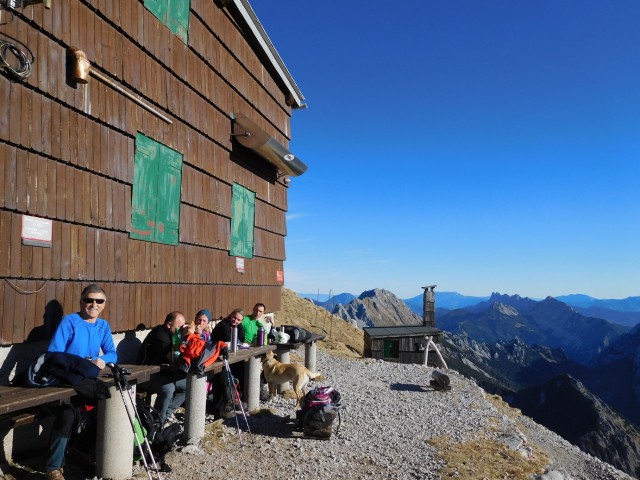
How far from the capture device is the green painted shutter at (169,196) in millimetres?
7762

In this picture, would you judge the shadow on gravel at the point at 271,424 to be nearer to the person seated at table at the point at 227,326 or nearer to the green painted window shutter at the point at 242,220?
the person seated at table at the point at 227,326

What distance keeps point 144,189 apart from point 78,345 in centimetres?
284

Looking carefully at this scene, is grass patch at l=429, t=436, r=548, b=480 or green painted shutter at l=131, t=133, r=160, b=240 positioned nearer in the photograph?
grass patch at l=429, t=436, r=548, b=480

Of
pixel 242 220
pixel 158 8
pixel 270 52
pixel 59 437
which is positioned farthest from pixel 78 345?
pixel 270 52

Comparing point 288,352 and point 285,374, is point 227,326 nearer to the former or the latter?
point 285,374

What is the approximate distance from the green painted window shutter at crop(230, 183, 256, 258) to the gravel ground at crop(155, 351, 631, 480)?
3.44 meters

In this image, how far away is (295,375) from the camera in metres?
8.75

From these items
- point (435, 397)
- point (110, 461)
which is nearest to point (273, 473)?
point (110, 461)

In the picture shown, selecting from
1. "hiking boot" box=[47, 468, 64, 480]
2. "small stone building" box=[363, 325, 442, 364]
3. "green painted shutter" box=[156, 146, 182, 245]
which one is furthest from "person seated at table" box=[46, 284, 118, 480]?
"small stone building" box=[363, 325, 442, 364]

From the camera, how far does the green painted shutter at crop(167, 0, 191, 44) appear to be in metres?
8.21

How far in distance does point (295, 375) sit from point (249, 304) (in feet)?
10.1

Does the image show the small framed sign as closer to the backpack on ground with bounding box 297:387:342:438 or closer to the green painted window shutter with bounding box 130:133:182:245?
the green painted window shutter with bounding box 130:133:182:245

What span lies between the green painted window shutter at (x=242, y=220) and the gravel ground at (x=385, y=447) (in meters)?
3.44

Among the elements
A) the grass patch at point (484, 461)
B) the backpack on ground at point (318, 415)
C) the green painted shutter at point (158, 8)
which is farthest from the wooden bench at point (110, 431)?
the green painted shutter at point (158, 8)
